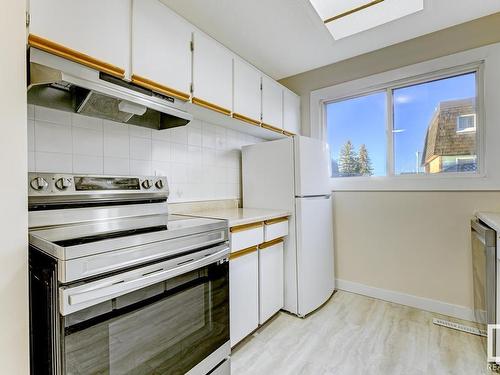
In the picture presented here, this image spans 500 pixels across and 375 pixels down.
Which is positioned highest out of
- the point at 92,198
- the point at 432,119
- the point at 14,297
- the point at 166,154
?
the point at 432,119

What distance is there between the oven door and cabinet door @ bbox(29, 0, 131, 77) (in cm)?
101

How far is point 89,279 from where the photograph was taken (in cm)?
85

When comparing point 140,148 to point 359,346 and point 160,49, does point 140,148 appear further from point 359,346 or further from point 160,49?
point 359,346

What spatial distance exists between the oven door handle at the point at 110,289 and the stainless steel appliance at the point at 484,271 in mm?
1686

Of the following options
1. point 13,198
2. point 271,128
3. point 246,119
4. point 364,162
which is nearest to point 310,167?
point 271,128

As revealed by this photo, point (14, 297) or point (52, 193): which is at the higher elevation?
point (52, 193)

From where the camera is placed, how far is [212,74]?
1.79 m

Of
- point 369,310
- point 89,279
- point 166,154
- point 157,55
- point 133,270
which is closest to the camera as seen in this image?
point 89,279

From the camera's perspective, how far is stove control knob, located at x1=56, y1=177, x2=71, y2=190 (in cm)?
120

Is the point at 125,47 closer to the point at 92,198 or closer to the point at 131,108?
the point at 131,108

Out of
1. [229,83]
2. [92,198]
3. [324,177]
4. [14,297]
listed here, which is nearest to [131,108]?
[92,198]

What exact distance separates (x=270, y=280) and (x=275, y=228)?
1.34 feet

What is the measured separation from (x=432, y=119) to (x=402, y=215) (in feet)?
2.97

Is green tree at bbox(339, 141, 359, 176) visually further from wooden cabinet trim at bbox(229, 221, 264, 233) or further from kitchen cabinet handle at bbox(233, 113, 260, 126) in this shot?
wooden cabinet trim at bbox(229, 221, 264, 233)
